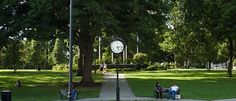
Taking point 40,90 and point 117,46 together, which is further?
point 40,90

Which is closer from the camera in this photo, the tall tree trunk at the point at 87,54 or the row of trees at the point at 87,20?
the row of trees at the point at 87,20

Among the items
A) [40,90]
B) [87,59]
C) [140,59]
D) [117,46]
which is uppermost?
[117,46]

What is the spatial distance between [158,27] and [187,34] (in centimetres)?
2311

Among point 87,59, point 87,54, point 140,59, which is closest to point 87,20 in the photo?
point 87,54

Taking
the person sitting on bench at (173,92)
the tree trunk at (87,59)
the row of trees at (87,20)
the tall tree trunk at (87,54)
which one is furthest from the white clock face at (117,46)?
the tree trunk at (87,59)

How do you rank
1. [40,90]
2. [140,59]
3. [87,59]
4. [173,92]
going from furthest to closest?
[140,59], [87,59], [40,90], [173,92]

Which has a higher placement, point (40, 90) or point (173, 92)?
point (173, 92)

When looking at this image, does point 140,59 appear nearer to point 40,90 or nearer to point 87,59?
point 87,59

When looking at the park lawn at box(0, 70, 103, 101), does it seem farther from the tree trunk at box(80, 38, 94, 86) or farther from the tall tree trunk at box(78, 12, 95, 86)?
the tree trunk at box(80, 38, 94, 86)

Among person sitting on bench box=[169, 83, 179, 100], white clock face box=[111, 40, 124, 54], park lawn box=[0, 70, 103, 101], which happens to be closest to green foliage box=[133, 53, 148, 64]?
park lawn box=[0, 70, 103, 101]

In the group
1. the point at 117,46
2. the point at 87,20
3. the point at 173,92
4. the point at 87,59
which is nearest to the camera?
the point at 117,46

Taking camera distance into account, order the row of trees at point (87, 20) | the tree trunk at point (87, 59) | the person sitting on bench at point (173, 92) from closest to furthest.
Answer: the person sitting on bench at point (173, 92), the row of trees at point (87, 20), the tree trunk at point (87, 59)

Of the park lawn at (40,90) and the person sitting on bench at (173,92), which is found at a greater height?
the person sitting on bench at (173,92)

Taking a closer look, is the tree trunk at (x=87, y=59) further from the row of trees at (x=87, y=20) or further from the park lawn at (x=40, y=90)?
the park lawn at (x=40, y=90)
